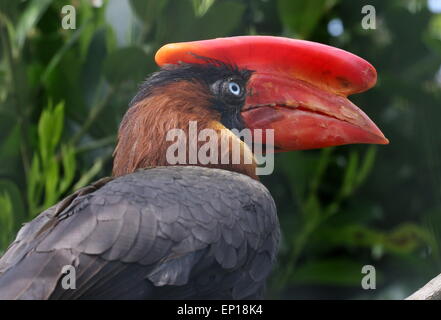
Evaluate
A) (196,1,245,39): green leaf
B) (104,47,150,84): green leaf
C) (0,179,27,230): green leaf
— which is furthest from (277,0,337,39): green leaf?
(0,179,27,230): green leaf

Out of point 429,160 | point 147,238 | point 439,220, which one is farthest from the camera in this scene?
point 429,160

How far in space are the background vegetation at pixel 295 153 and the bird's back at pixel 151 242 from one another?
2.76 feet

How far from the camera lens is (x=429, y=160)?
364 cm

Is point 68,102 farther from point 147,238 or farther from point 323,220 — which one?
point 147,238

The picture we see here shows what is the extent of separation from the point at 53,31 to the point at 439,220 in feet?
5.83

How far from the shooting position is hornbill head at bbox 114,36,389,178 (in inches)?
98.6

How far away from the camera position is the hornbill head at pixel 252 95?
8.21 feet

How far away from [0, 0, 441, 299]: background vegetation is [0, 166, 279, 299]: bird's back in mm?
841

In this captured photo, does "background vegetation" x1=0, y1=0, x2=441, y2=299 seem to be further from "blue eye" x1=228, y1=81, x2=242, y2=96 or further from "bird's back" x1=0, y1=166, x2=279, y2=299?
"bird's back" x1=0, y1=166, x2=279, y2=299

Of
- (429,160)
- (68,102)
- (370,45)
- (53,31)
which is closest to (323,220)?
(429,160)

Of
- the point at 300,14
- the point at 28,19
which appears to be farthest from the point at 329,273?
the point at 28,19

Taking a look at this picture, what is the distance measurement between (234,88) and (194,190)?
0.51 meters

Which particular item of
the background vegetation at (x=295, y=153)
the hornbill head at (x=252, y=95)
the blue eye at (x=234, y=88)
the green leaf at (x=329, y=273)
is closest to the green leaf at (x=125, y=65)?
the background vegetation at (x=295, y=153)

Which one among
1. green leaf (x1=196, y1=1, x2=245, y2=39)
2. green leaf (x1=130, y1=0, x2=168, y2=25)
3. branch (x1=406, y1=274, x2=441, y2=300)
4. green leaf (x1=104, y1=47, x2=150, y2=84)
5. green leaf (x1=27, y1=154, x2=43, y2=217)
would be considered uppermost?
green leaf (x1=130, y1=0, x2=168, y2=25)
